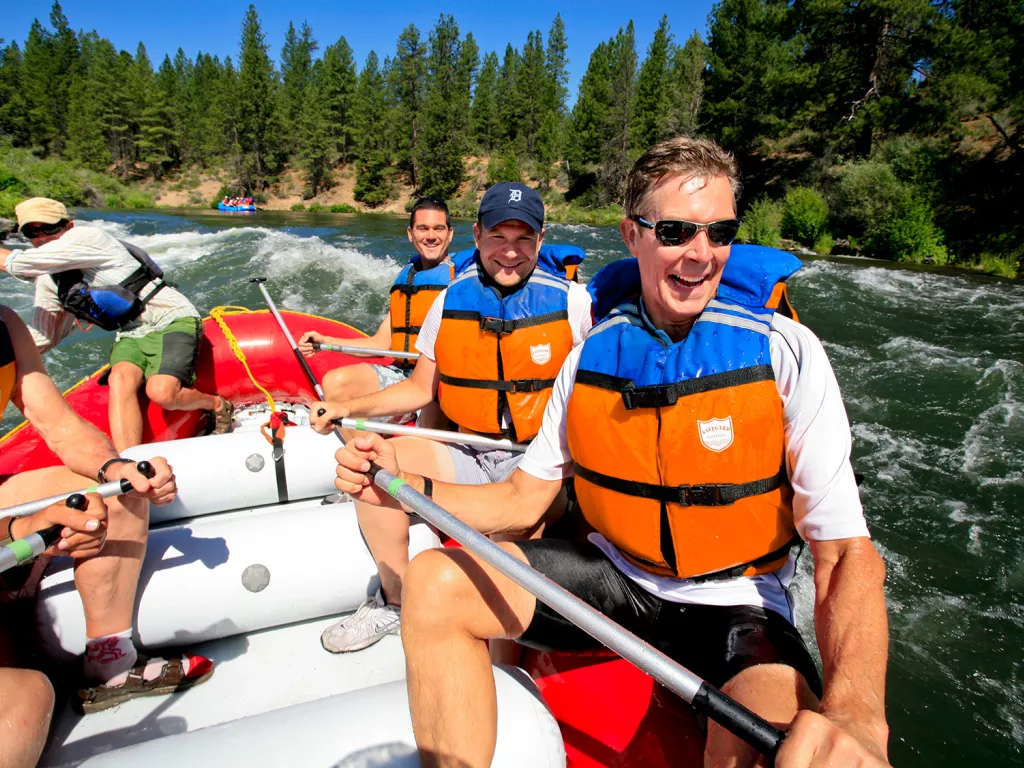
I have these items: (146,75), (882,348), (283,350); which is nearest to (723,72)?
(882,348)

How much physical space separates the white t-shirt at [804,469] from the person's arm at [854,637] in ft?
0.15

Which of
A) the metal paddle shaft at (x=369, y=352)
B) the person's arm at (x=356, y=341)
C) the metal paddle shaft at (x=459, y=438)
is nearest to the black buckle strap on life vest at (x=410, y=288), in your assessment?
the person's arm at (x=356, y=341)

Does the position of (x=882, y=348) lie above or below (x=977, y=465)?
above

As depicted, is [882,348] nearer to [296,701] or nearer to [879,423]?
[879,423]

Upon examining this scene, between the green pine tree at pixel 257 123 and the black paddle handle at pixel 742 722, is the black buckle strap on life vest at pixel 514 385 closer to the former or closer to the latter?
the black paddle handle at pixel 742 722

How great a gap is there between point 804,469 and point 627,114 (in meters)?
35.6

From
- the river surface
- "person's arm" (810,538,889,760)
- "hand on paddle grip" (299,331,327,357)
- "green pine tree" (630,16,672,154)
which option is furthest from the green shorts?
"green pine tree" (630,16,672,154)

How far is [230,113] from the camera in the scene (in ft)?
127

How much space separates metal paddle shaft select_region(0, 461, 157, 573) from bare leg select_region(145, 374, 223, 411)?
1.61 m

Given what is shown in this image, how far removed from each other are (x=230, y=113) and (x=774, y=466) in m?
45.9

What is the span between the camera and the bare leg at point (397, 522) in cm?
188

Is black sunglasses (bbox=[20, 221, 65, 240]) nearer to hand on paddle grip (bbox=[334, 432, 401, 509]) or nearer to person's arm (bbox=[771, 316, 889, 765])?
hand on paddle grip (bbox=[334, 432, 401, 509])

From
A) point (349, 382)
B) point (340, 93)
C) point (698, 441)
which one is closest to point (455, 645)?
point (698, 441)

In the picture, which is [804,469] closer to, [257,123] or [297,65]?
[257,123]
